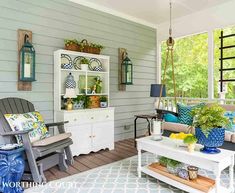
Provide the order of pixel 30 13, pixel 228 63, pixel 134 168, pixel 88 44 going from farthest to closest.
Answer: pixel 228 63
pixel 88 44
pixel 30 13
pixel 134 168

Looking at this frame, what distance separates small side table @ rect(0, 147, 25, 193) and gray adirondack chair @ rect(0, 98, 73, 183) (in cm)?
16

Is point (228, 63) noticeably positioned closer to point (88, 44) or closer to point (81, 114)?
point (88, 44)

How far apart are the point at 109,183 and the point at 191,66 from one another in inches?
155

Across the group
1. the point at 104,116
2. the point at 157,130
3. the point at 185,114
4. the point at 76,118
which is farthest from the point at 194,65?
the point at 76,118

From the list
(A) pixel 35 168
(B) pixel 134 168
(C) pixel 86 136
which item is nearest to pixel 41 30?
(C) pixel 86 136

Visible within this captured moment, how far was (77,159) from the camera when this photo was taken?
3498 millimetres

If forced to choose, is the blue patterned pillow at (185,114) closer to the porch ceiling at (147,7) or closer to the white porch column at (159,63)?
the white porch column at (159,63)

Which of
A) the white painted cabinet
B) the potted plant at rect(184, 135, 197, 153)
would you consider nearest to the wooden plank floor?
the white painted cabinet

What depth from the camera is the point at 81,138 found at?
3.60 meters

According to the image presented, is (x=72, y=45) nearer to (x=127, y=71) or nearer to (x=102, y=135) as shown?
(x=127, y=71)

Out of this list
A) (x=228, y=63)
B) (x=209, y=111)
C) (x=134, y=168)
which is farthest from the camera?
(x=228, y=63)

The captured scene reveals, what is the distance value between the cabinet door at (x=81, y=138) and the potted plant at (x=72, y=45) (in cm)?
143

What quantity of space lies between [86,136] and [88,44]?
1804 mm

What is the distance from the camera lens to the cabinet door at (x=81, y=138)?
11.5 ft
